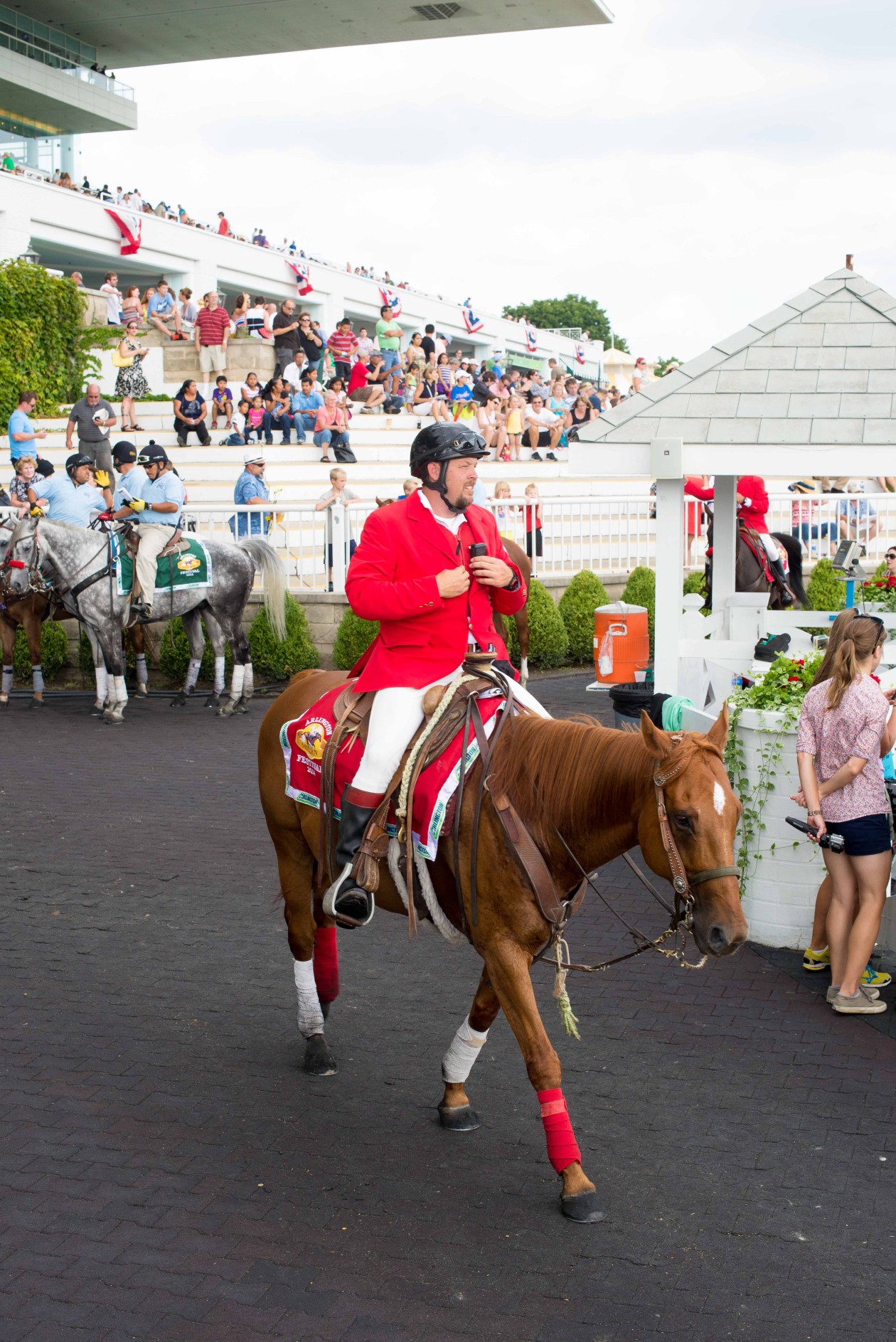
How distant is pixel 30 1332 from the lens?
3771 mm

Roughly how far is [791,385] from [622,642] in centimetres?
495

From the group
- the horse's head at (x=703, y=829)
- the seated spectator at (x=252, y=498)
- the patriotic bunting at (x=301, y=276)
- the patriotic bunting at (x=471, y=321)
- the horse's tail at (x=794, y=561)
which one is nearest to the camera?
the horse's head at (x=703, y=829)

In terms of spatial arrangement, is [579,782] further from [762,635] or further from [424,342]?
[424,342]

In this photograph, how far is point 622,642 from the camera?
13.3 meters

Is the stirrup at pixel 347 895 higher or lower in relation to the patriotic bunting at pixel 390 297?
lower

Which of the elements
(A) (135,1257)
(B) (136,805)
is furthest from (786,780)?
(B) (136,805)

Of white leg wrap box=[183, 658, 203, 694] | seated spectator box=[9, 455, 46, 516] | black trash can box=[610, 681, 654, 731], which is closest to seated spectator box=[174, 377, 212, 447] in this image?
seated spectator box=[9, 455, 46, 516]

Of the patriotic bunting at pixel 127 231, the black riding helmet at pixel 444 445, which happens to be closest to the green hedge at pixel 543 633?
the black riding helmet at pixel 444 445

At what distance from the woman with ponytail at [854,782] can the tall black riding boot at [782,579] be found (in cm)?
672

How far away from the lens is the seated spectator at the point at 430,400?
27.0 metres

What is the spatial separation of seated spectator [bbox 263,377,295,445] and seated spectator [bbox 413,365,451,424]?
3.77 m

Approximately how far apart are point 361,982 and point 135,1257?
8.44 feet

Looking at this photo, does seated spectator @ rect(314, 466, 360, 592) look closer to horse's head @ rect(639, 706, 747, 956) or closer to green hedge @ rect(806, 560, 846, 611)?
green hedge @ rect(806, 560, 846, 611)

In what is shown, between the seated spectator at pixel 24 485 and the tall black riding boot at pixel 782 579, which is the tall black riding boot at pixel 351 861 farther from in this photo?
the seated spectator at pixel 24 485
